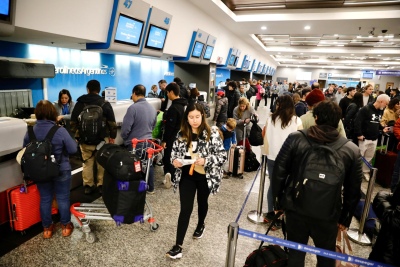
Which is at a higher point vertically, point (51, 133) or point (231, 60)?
point (231, 60)

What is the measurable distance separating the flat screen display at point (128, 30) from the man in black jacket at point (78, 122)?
1.31m

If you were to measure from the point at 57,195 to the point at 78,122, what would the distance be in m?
1.22

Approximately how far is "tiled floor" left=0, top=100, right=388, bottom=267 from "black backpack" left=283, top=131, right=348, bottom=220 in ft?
4.20

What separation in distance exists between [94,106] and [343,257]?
11.0ft

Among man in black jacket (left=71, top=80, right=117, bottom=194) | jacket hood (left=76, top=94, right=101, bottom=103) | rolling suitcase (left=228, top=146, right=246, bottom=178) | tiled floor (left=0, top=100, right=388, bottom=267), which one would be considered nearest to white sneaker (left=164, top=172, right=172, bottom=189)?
tiled floor (left=0, top=100, right=388, bottom=267)

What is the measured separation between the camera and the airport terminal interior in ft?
9.31

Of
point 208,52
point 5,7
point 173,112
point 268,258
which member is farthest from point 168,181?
point 208,52

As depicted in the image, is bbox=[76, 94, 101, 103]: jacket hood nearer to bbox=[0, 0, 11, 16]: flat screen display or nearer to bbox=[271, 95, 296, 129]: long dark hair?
bbox=[0, 0, 11, 16]: flat screen display

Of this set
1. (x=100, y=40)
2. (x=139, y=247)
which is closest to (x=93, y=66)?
(x=100, y=40)

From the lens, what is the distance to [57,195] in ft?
9.65

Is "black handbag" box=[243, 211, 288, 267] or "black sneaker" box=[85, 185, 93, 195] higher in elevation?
"black handbag" box=[243, 211, 288, 267]

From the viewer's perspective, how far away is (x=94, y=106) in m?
3.66

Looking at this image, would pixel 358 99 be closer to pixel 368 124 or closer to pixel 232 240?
pixel 368 124

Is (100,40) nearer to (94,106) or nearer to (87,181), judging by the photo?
(94,106)
